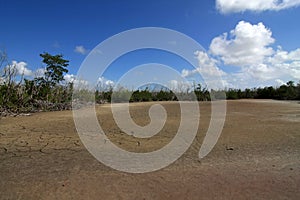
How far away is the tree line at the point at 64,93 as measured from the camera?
873 centimetres

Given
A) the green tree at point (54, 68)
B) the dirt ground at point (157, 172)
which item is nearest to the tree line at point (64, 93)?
the green tree at point (54, 68)

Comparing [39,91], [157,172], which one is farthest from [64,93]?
[157,172]

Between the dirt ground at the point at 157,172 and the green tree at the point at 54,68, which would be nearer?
the dirt ground at the point at 157,172

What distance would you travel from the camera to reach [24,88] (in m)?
9.55

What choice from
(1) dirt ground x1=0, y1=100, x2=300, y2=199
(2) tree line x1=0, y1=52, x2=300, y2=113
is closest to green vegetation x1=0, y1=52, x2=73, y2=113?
(2) tree line x1=0, y1=52, x2=300, y2=113

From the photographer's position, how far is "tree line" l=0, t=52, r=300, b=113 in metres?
8.73

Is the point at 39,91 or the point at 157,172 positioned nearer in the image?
the point at 157,172

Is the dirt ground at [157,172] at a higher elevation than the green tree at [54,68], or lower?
lower

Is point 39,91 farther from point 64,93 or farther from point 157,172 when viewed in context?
point 157,172

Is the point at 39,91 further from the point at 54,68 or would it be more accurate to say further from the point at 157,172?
the point at 157,172

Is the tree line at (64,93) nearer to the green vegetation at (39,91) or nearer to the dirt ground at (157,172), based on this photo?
the green vegetation at (39,91)

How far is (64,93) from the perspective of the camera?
38.7ft

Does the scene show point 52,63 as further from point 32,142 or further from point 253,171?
point 253,171

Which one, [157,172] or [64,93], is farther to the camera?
[64,93]
